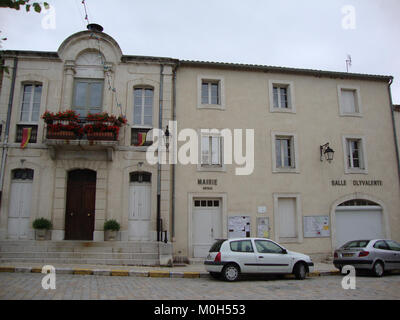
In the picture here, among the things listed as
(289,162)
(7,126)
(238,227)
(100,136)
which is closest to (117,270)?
(100,136)

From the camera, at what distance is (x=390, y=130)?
16.5 meters

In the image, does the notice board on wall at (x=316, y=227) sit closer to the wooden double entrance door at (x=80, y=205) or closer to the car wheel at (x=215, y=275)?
the car wheel at (x=215, y=275)

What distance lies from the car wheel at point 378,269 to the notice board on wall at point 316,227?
3.44m

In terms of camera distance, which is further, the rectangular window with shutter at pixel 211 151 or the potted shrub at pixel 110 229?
the rectangular window with shutter at pixel 211 151

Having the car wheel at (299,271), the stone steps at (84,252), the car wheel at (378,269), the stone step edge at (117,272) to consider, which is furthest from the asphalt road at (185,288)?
the stone steps at (84,252)

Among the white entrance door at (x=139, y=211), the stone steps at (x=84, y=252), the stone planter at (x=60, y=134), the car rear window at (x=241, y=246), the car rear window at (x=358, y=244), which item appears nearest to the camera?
the car rear window at (x=241, y=246)

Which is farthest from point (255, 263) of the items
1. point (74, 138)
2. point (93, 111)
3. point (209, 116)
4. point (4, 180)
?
point (4, 180)

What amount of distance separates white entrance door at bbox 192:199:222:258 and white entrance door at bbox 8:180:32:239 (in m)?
6.57

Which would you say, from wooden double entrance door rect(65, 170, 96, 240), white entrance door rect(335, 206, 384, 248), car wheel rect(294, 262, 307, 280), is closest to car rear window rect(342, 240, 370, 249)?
car wheel rect(294, 262, 307, 280)

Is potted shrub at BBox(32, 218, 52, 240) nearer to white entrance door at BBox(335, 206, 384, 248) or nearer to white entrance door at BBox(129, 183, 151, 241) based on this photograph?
white entrance door at BBox(129, 183, 151, 241)

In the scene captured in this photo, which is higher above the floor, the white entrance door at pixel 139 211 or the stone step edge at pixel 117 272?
the white entrance door at pixel 139 211

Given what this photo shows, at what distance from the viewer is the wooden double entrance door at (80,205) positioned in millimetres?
13523

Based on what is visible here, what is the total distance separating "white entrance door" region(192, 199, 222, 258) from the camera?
14.0 metres

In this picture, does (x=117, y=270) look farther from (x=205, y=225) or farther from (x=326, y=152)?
(x=326, y=152)
